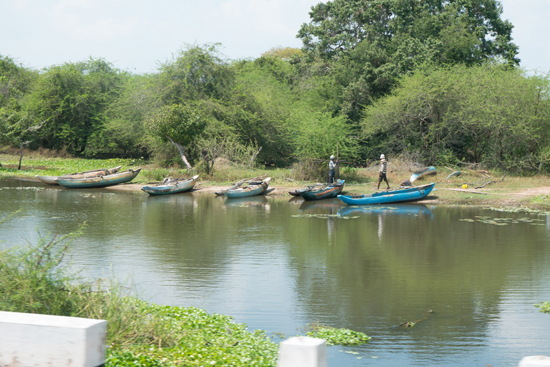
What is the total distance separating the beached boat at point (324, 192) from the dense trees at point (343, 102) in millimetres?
4468

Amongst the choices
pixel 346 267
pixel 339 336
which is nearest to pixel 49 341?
pixel 339 336

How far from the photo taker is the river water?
25.5 ft

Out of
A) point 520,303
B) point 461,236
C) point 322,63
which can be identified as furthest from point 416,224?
point 322,63

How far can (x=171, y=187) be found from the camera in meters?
26.5

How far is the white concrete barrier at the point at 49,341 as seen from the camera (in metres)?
3.98

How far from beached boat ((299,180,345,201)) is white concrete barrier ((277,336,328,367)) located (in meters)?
20.9

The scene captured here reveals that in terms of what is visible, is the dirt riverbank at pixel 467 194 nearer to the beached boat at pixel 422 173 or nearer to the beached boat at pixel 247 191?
the beached boat at pixel 247 191

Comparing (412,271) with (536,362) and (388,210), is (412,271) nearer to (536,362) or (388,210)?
(536,362)

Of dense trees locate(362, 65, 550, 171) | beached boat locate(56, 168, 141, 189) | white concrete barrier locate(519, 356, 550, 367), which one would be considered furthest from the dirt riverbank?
white concrete barrier locate(519, 356, 550, 367)

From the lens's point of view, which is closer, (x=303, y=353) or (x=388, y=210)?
(x=303, y=353)

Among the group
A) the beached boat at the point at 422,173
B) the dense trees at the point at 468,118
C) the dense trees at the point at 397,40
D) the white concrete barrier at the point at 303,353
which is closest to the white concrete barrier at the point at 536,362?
the white concrete barrier at the point at 303,353

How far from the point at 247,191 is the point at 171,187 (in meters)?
4.02

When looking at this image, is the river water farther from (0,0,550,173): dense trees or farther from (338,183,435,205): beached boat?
(0,0,550,173): dense trees

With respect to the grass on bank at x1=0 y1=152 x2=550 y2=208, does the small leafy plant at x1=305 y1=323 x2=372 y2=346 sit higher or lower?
lower
